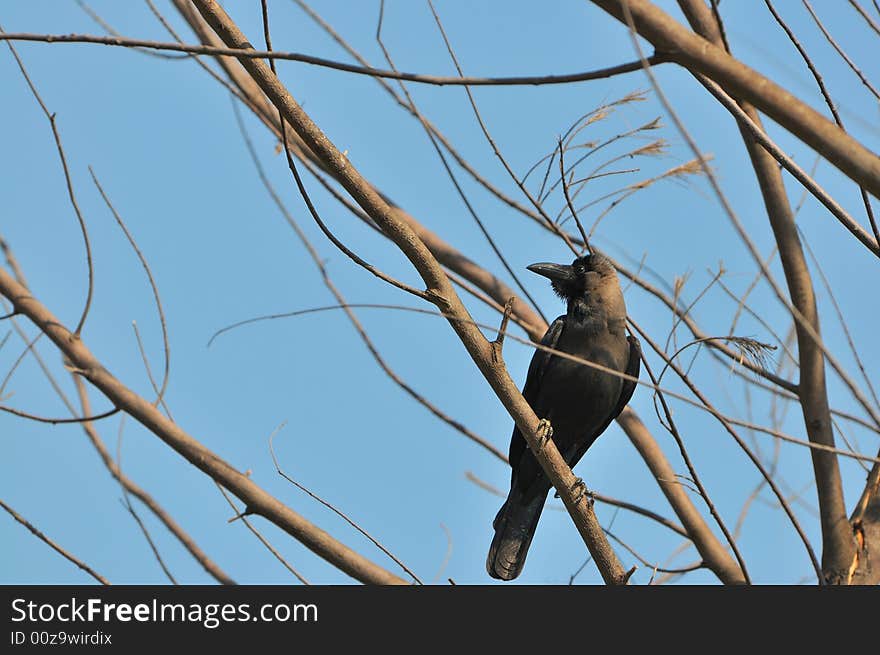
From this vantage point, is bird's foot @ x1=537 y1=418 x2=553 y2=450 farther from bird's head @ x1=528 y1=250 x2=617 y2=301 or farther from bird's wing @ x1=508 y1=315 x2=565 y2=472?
bird's head @ x1=528 y1=250 x2=617 y2=301

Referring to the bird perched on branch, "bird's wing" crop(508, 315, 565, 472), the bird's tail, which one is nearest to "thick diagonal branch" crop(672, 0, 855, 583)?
the bird perched on branch

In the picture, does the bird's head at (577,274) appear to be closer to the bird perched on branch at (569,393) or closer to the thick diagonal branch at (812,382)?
the bird perched on branch at (569,393)

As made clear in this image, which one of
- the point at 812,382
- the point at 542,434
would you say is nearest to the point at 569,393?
the point at 812,382

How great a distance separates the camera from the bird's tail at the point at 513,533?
203 inches

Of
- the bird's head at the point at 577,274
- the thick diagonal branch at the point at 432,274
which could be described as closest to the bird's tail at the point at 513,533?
the bird's head at the point at 577,274

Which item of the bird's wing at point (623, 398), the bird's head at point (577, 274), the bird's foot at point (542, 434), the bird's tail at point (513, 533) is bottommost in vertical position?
the bird's foot at point (542, 434)

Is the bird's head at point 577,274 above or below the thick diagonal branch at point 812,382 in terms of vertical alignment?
above

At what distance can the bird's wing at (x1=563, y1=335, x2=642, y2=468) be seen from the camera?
16.9 feet

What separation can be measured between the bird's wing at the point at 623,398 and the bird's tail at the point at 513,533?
37 centimetres

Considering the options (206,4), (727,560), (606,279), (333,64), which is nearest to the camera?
(333,64)
